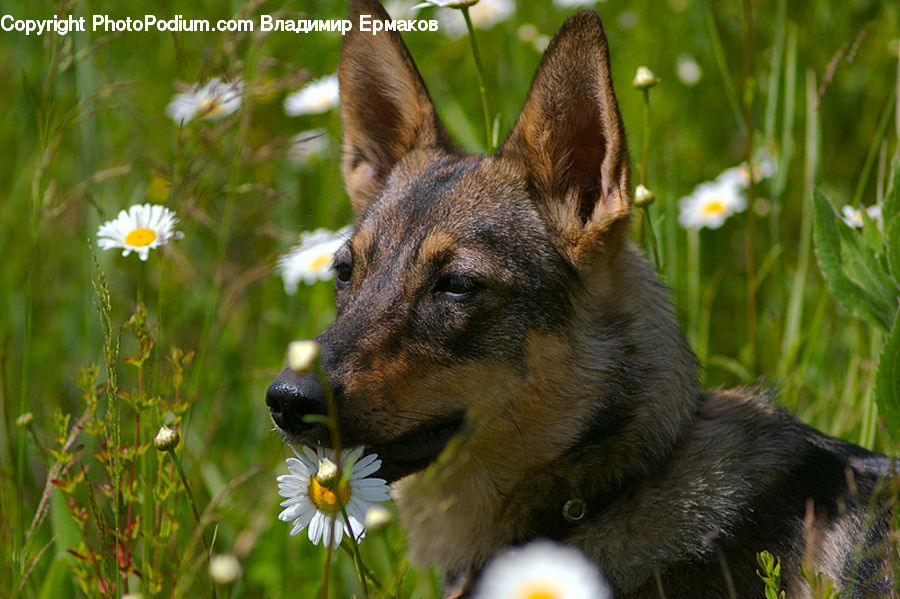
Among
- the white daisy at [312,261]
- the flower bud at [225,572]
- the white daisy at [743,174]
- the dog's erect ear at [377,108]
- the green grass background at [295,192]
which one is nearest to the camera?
the flower bud at [225,572]

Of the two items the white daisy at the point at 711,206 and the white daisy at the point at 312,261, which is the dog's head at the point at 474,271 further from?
the white daisy at the point at 711,206

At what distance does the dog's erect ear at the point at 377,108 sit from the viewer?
131 inches

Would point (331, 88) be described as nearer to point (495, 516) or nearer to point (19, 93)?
point (19, 93)

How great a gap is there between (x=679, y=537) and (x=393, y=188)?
1473mm

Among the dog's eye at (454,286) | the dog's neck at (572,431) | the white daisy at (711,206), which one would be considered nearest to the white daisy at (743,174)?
the white daisy at (711,206)

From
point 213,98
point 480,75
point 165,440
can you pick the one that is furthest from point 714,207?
point 165,440

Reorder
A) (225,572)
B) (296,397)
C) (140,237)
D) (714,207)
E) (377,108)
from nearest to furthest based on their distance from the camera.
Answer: (225,572)
(296,397)
(140,237)
(377,108)
(714,207)

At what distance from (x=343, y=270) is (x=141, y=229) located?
70cm

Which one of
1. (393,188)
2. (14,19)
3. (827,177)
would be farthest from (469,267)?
(14,19)

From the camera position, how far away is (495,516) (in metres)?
2.88

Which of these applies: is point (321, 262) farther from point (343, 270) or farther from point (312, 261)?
point (343, 270)

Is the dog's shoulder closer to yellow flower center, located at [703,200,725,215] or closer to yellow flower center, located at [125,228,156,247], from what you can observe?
yellow flower center, located at [125,228,156,247]

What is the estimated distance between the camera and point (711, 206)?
430 cm

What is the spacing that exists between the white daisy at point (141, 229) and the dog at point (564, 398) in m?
0.53
